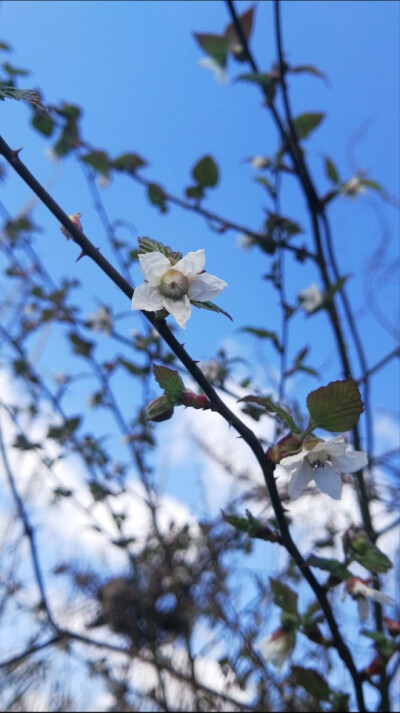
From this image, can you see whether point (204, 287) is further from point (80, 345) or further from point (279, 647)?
point (80, 345)

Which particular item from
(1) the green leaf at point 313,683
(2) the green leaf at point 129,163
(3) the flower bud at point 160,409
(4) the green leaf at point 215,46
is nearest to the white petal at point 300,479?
(3) the flower bud at point 160,409

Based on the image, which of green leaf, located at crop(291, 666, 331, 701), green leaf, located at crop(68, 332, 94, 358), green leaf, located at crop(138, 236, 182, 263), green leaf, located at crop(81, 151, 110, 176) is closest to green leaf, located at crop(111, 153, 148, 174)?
green leaf, located at crop(81, 151, 110, 176)

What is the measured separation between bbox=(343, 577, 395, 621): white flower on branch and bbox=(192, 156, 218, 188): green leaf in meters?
0.74

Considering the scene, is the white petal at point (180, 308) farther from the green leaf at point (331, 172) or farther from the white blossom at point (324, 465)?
the green leaf at point (331, 172)

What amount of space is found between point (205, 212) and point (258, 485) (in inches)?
23.4

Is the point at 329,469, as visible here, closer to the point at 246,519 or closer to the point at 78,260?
the point at 246,519

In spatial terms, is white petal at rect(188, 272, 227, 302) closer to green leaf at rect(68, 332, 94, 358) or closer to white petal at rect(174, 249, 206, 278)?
white petal at rect(174, 249, 206, 278)

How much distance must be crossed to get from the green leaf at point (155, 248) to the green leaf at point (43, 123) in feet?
2.67

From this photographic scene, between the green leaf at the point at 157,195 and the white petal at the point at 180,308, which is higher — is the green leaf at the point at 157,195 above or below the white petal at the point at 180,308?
above

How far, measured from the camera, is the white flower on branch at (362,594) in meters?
0.50

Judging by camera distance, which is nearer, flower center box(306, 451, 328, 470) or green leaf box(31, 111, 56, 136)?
flower center box(306, 451, 328, 470)

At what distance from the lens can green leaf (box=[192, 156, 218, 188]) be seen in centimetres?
99

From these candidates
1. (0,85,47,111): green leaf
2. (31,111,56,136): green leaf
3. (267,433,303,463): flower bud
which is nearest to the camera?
(0,85,47,111): green leaf

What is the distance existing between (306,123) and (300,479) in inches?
29.4
